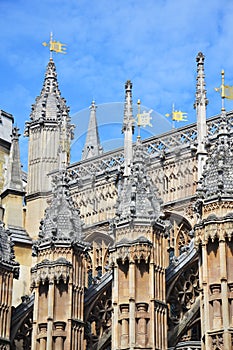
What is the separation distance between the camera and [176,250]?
34.5m

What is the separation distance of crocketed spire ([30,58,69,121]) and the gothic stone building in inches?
63.9

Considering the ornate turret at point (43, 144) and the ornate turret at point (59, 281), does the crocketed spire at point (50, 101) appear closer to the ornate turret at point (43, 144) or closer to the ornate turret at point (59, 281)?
the ornate turret at point (43, 144)

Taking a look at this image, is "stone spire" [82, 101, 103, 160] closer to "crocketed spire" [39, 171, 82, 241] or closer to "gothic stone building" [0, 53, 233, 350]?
"gothic stone building" [0, 53, 233, 350]

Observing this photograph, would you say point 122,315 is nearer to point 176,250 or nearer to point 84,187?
point 176,250

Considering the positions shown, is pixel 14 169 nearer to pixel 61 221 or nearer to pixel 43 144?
pixel 43 144

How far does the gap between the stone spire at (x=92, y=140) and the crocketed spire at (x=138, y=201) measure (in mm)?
21167

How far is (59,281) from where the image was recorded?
28.5 meters

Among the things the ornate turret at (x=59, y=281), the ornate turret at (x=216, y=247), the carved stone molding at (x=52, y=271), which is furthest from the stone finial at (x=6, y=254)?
the ornate turret at (x=216, y=247)

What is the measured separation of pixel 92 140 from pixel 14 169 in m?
11.7

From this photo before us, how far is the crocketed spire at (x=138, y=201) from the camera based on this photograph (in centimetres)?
2723

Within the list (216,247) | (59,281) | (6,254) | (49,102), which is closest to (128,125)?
(49,102)

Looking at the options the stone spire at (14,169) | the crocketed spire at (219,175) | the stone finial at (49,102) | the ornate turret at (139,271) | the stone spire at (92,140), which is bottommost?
the ornate turret at (139,271)

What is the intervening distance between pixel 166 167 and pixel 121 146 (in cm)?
328

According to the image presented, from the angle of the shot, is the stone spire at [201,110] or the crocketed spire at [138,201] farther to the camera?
the stone spire at [201,110]
